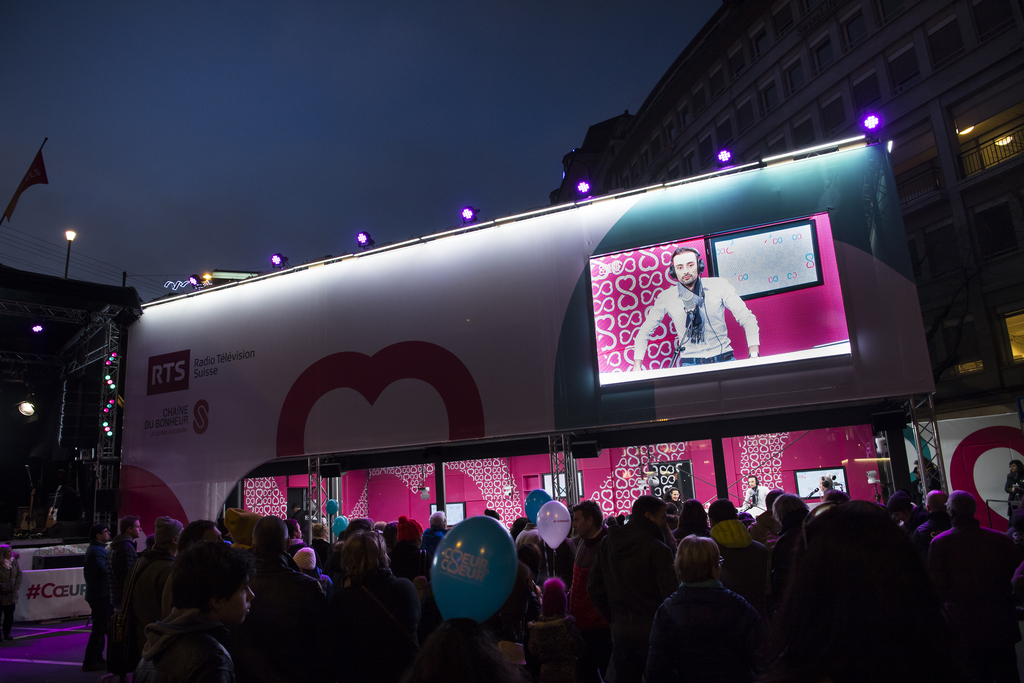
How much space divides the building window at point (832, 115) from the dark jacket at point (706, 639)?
2017 centimetres

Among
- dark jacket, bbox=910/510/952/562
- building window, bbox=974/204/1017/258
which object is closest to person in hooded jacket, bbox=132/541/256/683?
dark jacket, bbox=910/510/952/562

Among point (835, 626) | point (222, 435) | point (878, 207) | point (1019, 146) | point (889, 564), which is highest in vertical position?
point (1019, 146)

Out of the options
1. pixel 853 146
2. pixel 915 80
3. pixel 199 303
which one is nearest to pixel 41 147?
pixel 199 303

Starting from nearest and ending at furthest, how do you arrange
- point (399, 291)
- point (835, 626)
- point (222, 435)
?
point (835, 626)
point (399, 291)
point (222, 435)

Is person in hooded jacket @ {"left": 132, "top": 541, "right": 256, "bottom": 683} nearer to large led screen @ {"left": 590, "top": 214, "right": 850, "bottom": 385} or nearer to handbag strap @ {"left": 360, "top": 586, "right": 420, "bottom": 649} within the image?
handbag strap @ {"left": 360, "top": 586, "right": 420, "bottom": 649}

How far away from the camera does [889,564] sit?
1329mm

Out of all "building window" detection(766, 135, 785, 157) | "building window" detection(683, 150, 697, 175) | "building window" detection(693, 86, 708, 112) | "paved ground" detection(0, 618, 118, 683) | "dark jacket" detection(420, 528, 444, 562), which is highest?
"building window" detection(693, 86, 708, 112)

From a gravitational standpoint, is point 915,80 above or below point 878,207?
above

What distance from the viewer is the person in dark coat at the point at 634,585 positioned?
3.53 meters

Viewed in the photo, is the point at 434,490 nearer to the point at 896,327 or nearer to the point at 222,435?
the point at 222,435

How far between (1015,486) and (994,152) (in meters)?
9.35

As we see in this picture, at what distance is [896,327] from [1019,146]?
964 centimetres

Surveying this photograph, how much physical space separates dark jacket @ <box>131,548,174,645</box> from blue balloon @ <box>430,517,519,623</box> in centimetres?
211

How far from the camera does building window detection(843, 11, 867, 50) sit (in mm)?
18406
